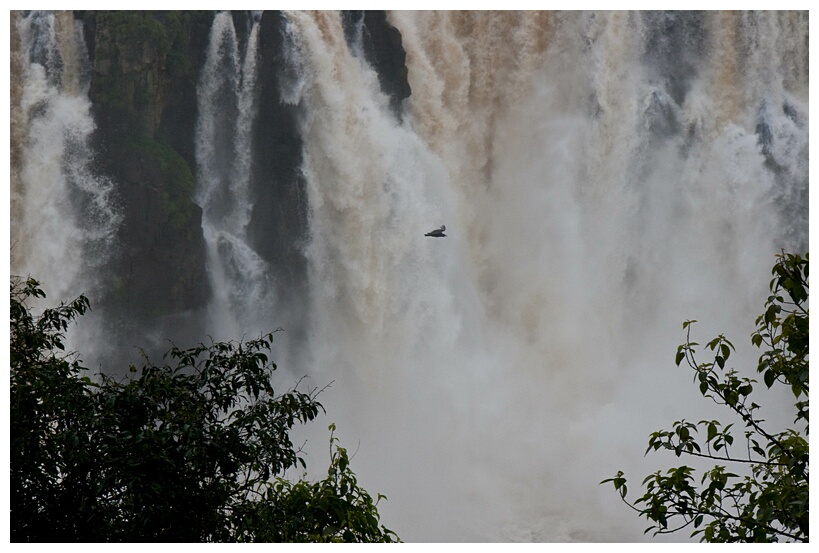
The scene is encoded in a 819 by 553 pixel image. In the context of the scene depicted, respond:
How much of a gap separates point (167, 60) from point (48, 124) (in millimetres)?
1094

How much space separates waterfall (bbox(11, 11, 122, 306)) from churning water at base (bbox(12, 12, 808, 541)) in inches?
38.6

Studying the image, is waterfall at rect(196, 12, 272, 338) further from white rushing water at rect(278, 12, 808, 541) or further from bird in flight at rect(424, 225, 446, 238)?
bird in flight at rect(424, 225, 446, 238)

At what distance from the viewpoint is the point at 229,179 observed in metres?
10.2

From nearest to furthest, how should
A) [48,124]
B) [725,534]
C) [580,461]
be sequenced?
[725,534] → [48,124] → [580,461]

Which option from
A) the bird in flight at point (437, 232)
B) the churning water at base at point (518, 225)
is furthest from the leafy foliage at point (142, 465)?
the bird in flight at point (437, 232)

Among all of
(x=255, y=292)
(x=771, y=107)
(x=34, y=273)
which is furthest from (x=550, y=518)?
(x=34, y=273)

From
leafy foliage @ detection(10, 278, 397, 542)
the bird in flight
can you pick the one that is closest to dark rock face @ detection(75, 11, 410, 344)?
the bird in flight

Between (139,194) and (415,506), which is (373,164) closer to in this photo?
(139,194)

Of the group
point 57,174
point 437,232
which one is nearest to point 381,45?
point 437,232

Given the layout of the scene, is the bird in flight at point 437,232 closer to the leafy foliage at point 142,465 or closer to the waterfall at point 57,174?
the waterfall at point 57,174

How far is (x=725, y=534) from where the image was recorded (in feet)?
11.6

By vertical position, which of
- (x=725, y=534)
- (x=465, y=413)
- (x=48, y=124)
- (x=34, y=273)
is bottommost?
(x=725, y=534)

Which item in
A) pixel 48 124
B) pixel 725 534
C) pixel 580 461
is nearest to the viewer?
pixel 725 534

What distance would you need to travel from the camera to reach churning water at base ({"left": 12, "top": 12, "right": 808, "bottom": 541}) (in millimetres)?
10078
